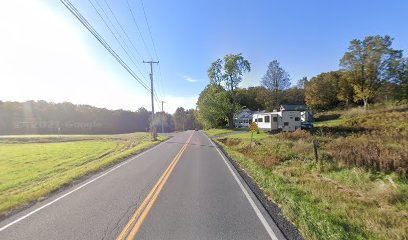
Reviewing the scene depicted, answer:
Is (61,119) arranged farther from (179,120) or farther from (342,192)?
(342,192)

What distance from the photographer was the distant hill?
95.2 meters

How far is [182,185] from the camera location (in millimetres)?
9977

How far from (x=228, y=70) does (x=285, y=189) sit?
48.3m

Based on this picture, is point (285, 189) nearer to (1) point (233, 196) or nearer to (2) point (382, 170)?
(1) point (233, 196)

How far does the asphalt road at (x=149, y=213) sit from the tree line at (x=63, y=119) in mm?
70304

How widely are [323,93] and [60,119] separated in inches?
4109

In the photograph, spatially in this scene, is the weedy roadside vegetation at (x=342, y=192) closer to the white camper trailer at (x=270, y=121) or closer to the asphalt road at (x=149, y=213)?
the asphalt road at (x=149, y=213)

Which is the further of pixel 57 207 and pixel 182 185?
pixel 182 185

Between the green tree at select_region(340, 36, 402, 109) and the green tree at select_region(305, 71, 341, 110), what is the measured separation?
18.0 meters

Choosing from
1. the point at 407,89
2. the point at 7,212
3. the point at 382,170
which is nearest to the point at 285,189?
the point at 382,170

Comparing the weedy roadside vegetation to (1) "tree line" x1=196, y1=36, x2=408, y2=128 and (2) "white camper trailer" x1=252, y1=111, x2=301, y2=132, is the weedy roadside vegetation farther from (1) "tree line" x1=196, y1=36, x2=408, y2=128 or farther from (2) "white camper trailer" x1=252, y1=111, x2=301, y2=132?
(1) "tree line" x1=196, y1=36, x2=408, y2=128

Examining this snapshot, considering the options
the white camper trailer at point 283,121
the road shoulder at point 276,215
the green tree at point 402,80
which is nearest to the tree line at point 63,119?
the white camper trailer at point 283,121

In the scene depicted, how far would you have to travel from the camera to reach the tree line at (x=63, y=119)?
95188 mm

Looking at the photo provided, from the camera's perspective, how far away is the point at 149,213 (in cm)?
681
